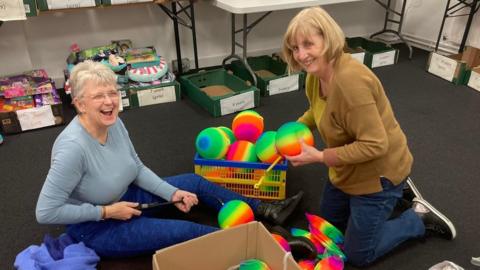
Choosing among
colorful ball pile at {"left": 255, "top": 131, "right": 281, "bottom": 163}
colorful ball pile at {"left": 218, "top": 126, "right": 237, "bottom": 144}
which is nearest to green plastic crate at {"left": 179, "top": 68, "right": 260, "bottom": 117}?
colorful ball pile at {"left": 218, "top": 126, "right": 237, "bottom": 144}

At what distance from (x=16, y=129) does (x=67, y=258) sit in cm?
166

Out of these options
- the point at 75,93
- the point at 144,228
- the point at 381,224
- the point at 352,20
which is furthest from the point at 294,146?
the point at 352,20

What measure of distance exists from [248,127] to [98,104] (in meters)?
0.86

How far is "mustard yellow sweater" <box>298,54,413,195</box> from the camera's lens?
1.32m

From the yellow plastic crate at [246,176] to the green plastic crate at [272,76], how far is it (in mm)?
1405

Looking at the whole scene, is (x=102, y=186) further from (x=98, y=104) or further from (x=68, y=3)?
(x=68, y=3)

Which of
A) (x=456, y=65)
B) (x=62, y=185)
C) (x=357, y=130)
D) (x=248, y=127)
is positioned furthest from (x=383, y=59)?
(x=62, y=185)

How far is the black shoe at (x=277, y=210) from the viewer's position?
72.5 inches

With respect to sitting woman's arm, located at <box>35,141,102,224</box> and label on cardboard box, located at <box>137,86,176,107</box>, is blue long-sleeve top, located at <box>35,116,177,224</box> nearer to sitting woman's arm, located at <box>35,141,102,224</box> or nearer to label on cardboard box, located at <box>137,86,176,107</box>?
sitting woman's arm, located at <box>35,141,102,224</box>

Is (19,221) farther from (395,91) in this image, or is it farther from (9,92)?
(395,91)

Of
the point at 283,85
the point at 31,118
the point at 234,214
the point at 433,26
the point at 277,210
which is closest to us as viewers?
the point at 234,214

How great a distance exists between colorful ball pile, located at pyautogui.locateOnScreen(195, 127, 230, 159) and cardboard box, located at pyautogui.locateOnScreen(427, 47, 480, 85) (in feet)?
8.20

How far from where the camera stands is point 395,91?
11.1ft

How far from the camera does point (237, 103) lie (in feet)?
9.89
